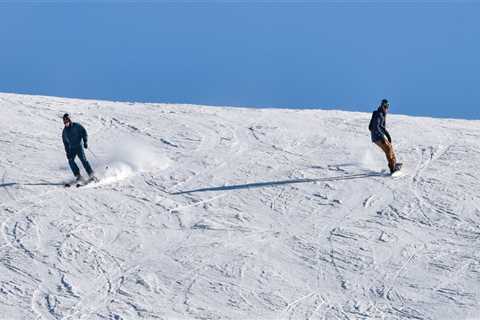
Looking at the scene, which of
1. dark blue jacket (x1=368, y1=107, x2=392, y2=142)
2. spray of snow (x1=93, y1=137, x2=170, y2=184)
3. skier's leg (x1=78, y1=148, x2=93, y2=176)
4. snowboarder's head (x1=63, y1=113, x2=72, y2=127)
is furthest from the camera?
spray of snow (x1=93, y1=137, x2=170, y2=184)

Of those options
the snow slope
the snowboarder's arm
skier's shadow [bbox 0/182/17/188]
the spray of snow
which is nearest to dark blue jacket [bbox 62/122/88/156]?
the snow slope

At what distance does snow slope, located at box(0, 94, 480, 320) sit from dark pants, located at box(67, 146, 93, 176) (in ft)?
1.23

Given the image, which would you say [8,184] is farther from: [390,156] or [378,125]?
[390,156]

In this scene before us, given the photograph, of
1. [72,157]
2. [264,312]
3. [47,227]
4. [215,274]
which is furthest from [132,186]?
[264,312]

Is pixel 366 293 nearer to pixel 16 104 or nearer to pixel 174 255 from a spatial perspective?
pixel 174 255

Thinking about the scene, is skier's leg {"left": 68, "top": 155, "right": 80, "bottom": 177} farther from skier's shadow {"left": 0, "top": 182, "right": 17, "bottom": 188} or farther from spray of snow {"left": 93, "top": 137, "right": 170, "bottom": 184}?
skier's shadow {"left": 0, "top": 182, "right": 17, "bottom": 188}

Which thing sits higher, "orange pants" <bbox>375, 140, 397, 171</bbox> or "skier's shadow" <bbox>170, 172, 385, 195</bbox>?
"orange pants" <bbox>375, 140, 397, 171</bbox>

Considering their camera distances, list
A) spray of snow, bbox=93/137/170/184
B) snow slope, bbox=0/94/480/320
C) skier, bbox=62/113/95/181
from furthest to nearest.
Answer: spray of snow, bbox=93/137/170/184 → skier, bbox=62/113/95/181 → snow slope, bbox=0/94/480/320

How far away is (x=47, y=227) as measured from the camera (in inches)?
757

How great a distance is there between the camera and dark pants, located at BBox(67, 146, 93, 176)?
21.2 metres

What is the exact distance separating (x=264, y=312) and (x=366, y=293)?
5.36 ft

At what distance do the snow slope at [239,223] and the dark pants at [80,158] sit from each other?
0.37 metres

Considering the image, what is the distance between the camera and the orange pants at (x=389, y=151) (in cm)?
2152

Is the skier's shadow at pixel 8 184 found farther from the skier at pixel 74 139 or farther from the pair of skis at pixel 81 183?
the skier at pixel 74 139
